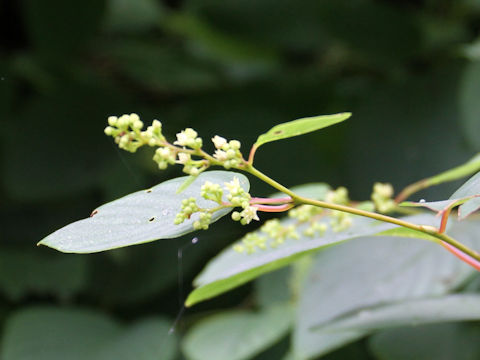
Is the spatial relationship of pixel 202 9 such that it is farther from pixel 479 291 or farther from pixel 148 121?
pixel 479 291

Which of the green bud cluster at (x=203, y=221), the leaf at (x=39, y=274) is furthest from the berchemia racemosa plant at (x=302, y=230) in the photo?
the leaf at (x=39, y=274)

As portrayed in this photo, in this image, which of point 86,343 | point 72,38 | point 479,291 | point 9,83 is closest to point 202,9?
point 72,38

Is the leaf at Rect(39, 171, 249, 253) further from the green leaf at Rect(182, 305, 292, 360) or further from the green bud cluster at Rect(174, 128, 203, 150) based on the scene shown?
the green leaf at Rect(182, 305, 292, 360)

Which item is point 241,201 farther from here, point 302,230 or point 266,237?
point 302,230

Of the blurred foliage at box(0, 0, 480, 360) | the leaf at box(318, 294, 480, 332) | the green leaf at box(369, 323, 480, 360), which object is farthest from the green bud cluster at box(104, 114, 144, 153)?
the blurred foliage at box(0, 0, 480, 360)

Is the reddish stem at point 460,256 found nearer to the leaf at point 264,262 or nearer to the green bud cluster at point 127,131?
the leaf at point 264,262
